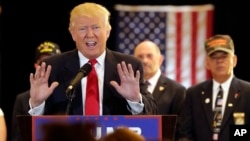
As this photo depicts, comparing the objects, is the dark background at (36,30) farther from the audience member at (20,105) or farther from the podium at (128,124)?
the podium at (128,124)

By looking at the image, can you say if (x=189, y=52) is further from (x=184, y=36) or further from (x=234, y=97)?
(x=234, y=97)

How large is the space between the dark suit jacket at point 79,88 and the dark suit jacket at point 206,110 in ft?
5.42

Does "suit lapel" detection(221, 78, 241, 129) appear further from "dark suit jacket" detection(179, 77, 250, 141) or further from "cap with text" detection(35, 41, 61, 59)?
"cap with text" detection(35, 41, 61, 59)

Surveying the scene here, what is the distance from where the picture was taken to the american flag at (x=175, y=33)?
7145 mm

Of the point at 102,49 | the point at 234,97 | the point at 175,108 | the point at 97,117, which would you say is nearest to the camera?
the point at 97,117

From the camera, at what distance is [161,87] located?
5.60 metres

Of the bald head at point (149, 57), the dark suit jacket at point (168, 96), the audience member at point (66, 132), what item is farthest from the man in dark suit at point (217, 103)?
the audience member at point (66, 132)

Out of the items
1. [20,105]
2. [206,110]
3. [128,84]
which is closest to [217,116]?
[206,110]

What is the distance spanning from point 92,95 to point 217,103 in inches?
77.3

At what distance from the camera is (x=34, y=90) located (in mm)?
3203

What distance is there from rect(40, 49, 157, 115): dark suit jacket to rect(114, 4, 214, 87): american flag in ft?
11.8

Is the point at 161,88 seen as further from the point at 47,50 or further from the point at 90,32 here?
the point at 90,32

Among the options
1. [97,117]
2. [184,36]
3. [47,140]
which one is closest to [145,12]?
[184,36]

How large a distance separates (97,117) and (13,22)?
173 inches
